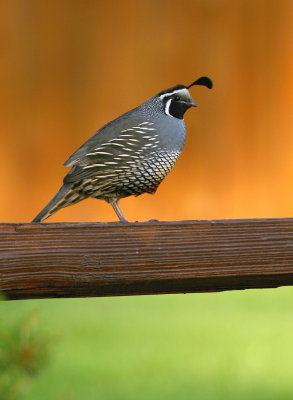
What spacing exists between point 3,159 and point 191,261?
12.0 feet

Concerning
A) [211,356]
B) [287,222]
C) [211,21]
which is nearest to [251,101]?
[211,21]

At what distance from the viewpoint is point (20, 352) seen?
147 cm

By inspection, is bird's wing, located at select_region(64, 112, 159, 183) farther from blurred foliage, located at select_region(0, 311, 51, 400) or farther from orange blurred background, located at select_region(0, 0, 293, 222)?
orange blurred background, located at select_region(0, 0, 293, 222)

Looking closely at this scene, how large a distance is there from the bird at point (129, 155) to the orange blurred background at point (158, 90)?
237cm

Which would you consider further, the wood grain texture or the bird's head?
the bird's head

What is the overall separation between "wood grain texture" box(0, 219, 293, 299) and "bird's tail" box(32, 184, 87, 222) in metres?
0.81

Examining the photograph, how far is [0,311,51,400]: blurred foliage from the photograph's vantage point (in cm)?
147

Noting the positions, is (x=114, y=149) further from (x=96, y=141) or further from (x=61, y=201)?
(x=61, y=201)

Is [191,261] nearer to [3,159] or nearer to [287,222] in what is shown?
[287,222]

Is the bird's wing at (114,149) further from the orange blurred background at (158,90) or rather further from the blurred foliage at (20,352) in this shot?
the orange blurred background at (158,90)

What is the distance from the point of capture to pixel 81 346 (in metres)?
4.61

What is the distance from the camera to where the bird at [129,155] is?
2.46 m

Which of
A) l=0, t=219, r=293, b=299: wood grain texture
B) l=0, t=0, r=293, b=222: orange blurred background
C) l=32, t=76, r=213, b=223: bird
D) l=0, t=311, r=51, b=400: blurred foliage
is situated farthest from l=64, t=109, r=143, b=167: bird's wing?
l=0, t=0, r=293, b=222: orange blurred background

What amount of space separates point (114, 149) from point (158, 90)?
2.59m
